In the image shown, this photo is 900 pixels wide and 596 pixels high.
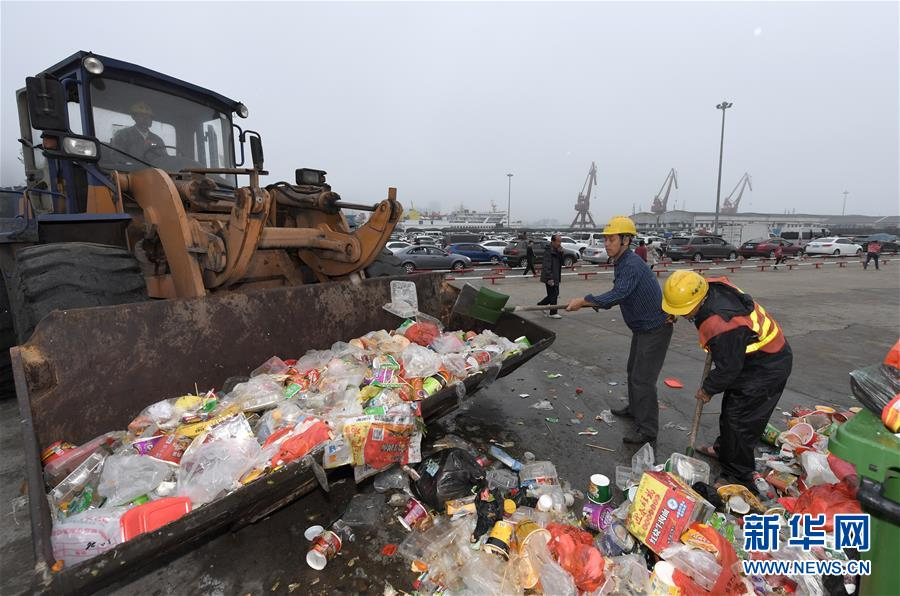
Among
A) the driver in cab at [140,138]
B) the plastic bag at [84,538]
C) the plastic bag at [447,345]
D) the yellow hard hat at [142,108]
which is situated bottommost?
the plastic bag at [84,538]

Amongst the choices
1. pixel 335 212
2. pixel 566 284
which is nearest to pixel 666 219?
pixel 566 284

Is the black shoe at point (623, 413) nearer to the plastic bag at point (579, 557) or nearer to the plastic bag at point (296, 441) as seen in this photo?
the plastic bag at point (579, 557)

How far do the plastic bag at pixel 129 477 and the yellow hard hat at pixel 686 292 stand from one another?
3120mm

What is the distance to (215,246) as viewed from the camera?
315cm

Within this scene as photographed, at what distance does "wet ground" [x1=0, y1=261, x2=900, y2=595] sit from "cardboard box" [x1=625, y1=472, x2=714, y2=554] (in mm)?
656

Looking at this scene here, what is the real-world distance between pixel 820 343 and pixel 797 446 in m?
4.62

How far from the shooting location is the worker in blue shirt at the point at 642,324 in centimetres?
362

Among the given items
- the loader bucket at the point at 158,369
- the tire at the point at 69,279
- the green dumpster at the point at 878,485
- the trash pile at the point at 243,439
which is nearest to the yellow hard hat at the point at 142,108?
the tire at the point at 69,279

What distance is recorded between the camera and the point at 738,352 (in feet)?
9.04

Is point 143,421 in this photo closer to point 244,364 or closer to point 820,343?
point 244,364

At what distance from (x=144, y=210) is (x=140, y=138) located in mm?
1174

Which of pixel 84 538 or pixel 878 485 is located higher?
pixel 878 485

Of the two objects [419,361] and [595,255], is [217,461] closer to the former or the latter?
[419,361]

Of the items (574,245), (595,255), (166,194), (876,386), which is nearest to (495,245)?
(574,245)
